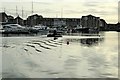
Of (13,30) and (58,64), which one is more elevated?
(13,30)

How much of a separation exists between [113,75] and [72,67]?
274 cm

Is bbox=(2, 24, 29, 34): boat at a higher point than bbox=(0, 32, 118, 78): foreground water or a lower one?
higher

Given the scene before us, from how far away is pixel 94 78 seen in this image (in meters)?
10.7

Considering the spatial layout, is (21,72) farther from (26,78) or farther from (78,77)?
(78,77)

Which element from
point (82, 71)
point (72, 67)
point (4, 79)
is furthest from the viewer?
point (72, 67)

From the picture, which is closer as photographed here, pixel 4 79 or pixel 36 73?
pixel 4 79

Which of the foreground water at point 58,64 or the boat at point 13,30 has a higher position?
the boat at point 13,30

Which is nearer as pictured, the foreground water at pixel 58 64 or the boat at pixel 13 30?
the foreground water at pixel 58 64

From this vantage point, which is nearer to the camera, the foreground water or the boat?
the foreground water

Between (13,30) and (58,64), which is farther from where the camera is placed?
(13,30)

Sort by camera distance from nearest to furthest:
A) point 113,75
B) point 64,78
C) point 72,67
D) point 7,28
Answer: point 64,78 → point 113,75 → point 72,67 → point 7,28

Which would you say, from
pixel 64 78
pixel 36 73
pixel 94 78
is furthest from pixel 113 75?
pixel 36 73

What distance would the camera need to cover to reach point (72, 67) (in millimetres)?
13703

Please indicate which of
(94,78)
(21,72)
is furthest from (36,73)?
(94,78)
